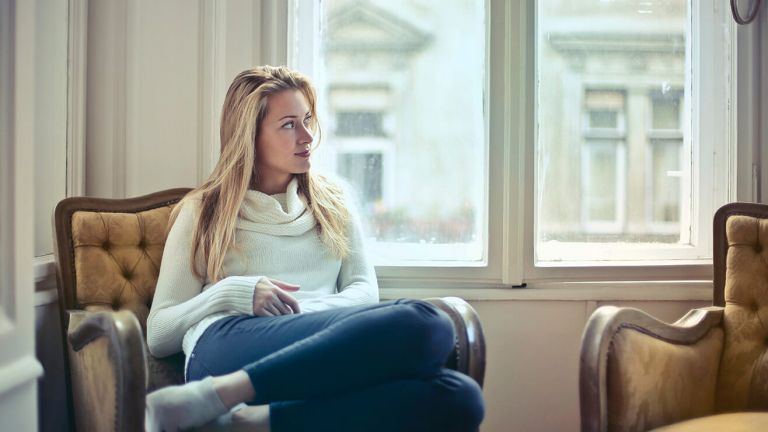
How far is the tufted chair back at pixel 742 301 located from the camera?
6.13 ft

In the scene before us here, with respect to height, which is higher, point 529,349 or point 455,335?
point 455,335

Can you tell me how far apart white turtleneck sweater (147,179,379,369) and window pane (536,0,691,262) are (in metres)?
0.73

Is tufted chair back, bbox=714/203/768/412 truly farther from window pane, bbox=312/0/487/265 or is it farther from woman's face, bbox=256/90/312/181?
woman's face, bbox=256/90/312/181

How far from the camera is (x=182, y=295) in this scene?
182 cm

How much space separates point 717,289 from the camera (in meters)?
2.04

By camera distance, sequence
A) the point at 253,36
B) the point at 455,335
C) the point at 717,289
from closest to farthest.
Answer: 1. the point at 455,335
2. the point at 717,289
3. the point at 253,36

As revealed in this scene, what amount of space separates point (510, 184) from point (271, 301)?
916 millimetres

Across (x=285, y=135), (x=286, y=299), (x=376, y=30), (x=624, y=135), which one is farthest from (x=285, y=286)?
(x=624, y=135)

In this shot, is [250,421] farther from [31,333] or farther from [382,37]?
[382,37]

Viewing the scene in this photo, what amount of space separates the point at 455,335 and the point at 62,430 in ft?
4.08

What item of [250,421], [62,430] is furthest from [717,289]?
[62,430]

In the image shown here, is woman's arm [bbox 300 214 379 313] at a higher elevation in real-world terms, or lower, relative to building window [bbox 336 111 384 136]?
lower

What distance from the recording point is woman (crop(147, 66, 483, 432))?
4.67 ft

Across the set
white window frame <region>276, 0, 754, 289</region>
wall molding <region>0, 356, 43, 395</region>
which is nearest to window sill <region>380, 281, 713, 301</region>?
white window frame <region>276, 0, 754, 289</region>
